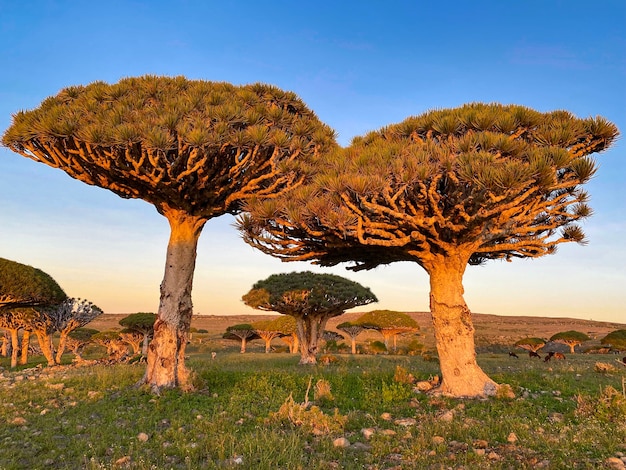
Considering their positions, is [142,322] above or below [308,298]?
below

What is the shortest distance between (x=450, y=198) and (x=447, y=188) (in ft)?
1.52

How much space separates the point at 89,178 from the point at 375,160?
956 centimetres

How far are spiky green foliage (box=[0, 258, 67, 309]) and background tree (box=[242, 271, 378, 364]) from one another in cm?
1445

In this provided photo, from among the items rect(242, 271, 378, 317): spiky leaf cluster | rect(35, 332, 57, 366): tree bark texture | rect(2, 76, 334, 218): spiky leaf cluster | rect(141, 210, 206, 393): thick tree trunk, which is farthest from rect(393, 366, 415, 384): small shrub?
rect(35, 332, 57, 366): tree bark texture

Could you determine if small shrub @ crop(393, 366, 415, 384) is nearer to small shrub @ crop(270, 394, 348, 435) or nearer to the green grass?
the green grass

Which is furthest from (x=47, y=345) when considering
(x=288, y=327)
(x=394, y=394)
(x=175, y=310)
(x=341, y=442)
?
(x=341, y=442)

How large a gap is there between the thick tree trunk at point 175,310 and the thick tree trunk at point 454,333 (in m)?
8.04

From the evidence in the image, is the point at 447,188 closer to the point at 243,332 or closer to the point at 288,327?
the point at 288,327

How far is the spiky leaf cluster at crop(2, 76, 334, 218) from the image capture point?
1156 cm

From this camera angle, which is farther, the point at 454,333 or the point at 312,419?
the point at 454,333

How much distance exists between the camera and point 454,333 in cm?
1240

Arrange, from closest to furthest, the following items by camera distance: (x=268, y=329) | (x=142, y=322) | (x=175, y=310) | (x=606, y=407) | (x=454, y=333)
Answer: (x=606, y=407) → (x=454, y=333) → (x=175, y=310) → (x=142, y=322) → (x=268, y=329)

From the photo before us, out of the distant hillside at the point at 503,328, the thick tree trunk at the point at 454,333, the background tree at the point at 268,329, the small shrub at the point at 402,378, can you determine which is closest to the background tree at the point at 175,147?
the thick tree trunk at the point at 454,333

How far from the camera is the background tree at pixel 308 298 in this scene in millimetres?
30966
